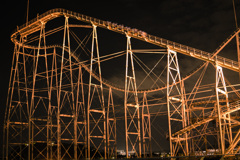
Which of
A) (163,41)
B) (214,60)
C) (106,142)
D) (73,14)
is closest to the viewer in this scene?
(214,60)

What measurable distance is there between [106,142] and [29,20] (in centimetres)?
1487

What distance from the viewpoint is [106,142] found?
24.8 metres

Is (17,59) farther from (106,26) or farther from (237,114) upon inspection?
(237,114)

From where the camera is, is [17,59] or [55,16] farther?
[17,59]


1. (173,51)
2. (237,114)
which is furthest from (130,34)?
(237,114)

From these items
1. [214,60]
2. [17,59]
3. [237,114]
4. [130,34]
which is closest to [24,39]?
[17,59]

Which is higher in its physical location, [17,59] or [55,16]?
[55,16]

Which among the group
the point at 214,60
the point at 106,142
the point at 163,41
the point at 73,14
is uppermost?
the point at 73,14

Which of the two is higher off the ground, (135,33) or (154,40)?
(135,33)

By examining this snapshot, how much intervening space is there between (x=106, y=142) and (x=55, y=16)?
39.7 feet

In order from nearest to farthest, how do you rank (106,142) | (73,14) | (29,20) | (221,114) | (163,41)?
(221,114) → (163,41) → (106,142) → (73,14) → (29,20)

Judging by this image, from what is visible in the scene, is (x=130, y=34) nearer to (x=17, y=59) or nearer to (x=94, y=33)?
(x=94, y=33)

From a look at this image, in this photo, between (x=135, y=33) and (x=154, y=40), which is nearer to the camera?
(x=154, y=40)

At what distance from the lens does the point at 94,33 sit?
86.1 ft
